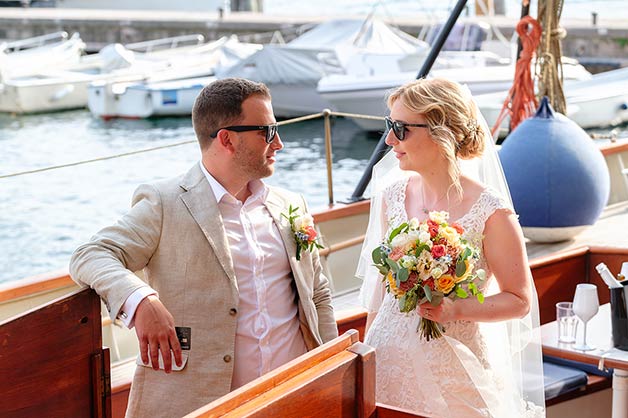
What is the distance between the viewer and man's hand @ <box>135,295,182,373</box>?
2285mm

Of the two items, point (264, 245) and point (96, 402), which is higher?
point (264, 245)

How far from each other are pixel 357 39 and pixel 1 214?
37.5 feet

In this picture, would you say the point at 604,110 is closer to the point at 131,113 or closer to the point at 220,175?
the point at 131,113

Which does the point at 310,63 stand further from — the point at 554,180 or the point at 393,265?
the point at 393,265

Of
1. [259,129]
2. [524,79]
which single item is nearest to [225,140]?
[259,129]

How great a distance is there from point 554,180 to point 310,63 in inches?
699

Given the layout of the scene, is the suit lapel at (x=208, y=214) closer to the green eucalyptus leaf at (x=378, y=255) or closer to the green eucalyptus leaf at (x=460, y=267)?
the green eucalyptus leaf at (x=378, y=255)

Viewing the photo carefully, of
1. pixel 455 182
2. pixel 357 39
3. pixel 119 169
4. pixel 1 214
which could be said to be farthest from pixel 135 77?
pixel 455 182

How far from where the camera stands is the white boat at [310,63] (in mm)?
22672

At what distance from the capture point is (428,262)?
262cm

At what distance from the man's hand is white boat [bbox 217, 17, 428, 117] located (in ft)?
65.8

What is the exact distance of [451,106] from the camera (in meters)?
2.77

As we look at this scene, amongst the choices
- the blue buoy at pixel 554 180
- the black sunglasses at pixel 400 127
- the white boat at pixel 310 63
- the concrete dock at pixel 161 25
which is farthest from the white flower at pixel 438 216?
the concrete dock at pixel 161 25

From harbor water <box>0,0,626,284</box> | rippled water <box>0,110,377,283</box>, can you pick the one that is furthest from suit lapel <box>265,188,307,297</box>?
rippled water <box>0,110,377,283</box>
